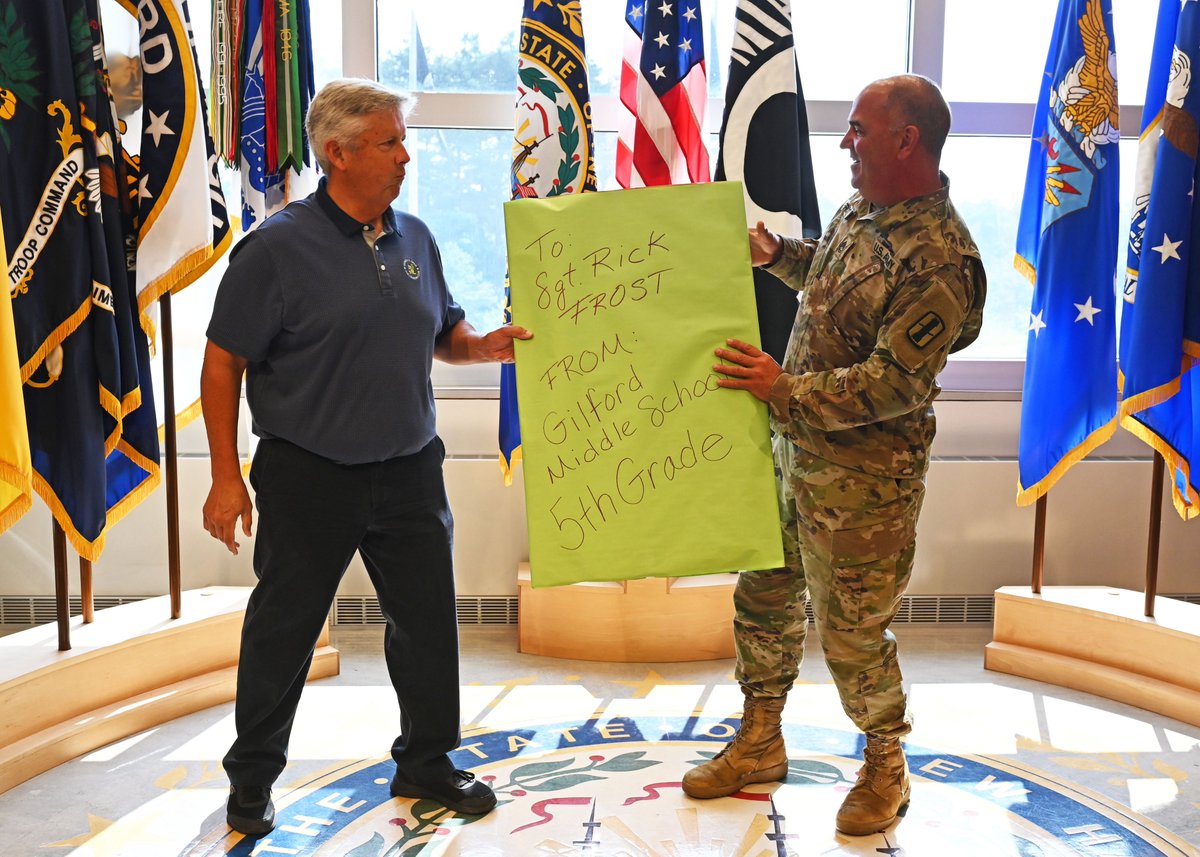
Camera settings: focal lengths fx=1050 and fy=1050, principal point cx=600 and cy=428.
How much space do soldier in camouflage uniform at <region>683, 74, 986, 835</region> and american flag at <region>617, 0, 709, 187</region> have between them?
3.24 feet

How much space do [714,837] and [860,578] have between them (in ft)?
2.00

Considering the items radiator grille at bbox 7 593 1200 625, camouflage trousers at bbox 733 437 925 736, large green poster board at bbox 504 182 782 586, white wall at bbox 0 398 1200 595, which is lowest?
radiator grille at bbox 7 593 1200 625

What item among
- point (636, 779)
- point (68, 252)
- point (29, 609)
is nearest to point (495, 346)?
point (636, 779)

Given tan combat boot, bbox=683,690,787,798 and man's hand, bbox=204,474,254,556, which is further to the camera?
tan combat boot, bbox=683,690,787,798

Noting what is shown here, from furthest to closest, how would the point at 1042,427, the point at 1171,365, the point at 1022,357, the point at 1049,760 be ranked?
the point at 1022,357 → the point at 1042,427 → the point at 1171,365 → the point at 1049,760

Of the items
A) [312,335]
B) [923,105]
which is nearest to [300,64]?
[312,335]

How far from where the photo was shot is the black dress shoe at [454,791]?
2.25 meters

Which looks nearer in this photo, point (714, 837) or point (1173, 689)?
point (714, 837)

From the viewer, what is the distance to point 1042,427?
312cm

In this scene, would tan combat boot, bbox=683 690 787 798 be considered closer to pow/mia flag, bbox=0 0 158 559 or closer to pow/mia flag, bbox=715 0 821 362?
pow/mia flag, bbox=715 0 821 362

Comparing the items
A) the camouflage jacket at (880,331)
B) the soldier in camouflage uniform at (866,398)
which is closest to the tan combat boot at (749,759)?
the soldier in camouflage uniform at (866,398)

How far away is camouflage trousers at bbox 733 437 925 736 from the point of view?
6.79 feet

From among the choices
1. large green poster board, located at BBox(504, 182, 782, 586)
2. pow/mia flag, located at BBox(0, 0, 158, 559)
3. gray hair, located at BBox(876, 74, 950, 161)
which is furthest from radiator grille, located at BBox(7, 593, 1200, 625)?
gray hair, located at BBox(876, 74, 950, 161)

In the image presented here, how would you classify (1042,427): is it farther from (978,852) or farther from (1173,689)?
(978,852)
